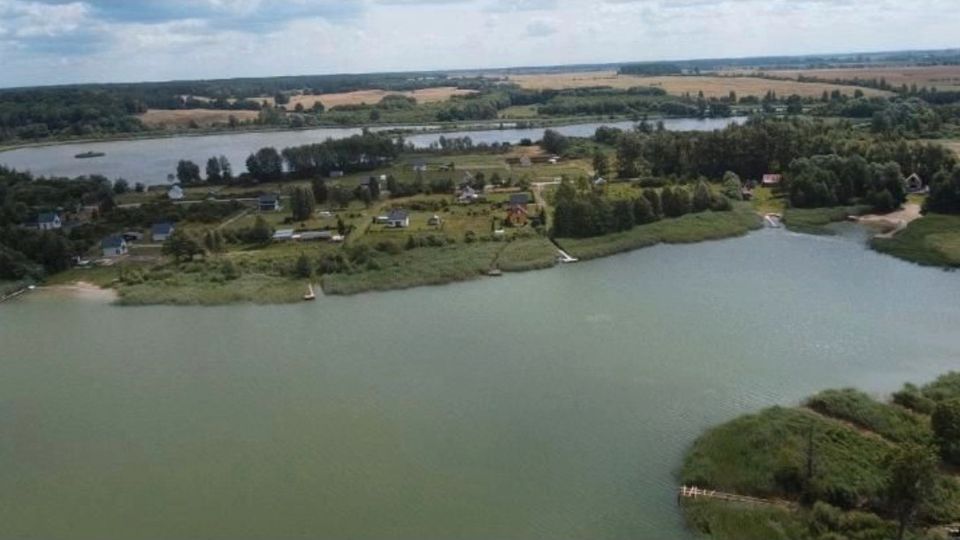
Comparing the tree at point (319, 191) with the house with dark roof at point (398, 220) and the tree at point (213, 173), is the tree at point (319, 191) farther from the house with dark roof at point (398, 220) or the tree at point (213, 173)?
the tree at point (213, 173)

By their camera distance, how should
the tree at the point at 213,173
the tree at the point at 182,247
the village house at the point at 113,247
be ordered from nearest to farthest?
the tree at the point at 182,247
the village house at the point at 113,247
the tree at the point at 213,173

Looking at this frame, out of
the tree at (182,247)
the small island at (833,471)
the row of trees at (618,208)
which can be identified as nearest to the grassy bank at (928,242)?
the row of trees at (618,208)

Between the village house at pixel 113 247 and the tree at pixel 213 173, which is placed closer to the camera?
the village house at pixel 113 247

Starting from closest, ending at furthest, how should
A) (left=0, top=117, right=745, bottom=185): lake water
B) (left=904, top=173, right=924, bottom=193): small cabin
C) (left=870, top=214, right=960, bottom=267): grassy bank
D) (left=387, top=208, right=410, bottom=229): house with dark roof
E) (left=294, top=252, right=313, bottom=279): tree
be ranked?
(left=870, top=214, right=960, bottom=267): grassy bank, (left=294, top=252, right=313, bottom=279): tree, (left=387, top=208, right=410, bottom=229): house with dark roof, (left=904, top=173, right=924, bottom=193): small cabin, (left=0, top=117, right=745, bottom=185): lake water

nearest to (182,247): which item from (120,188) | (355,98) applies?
(120,188)

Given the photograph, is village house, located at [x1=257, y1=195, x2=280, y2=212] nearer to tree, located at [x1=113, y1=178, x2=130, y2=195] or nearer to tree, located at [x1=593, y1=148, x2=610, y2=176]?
tree, located at [x1=113, y1=178, x2=130, y2=195]

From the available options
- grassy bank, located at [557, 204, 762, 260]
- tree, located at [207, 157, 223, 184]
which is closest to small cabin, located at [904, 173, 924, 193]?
grassy bank, located at [557, 204, 762, 260]

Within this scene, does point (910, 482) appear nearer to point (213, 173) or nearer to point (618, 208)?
point (618, 208)
